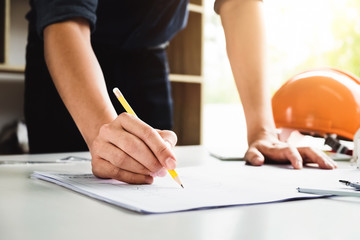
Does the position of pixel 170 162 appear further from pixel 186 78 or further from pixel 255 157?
pixel 186 78

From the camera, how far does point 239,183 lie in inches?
26.5

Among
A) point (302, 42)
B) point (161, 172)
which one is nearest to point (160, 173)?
point (161, 172)

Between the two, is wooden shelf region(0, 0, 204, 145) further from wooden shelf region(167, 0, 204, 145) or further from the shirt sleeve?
the shirt sleeve

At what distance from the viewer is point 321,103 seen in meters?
1.21

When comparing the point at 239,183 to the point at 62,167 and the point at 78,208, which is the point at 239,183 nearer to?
the point at 78,208

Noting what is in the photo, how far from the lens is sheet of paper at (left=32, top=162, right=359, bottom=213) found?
52 cm

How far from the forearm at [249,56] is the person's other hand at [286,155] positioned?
0.10 meters

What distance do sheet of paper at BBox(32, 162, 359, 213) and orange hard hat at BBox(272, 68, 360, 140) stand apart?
1.17 feet

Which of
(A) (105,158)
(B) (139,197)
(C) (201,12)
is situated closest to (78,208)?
(B) (139,197)

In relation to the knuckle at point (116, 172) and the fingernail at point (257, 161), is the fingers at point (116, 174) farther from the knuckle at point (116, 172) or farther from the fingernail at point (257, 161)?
the fingernail at point (257, 161)

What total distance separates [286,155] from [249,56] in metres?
0.37

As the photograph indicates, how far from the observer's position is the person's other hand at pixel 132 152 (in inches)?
25.0

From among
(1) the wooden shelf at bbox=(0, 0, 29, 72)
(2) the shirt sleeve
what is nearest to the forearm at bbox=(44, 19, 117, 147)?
(2) the shirt sleeve

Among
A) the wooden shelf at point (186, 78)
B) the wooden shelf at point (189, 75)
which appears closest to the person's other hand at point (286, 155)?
the wooden shelf at point (186, 78)
